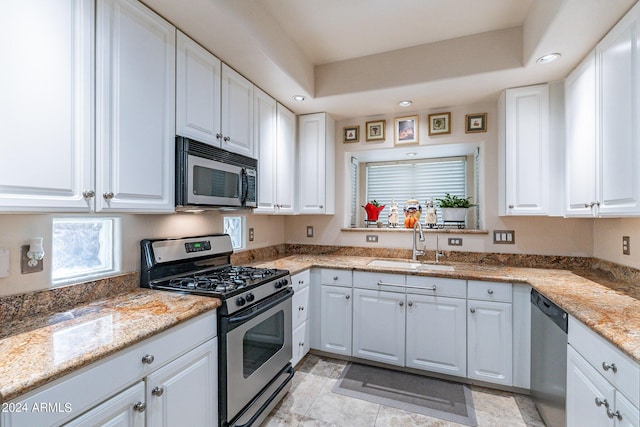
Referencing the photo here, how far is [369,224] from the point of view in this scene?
3.35 metres

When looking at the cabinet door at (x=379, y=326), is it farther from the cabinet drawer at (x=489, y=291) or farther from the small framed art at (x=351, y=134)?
the small framed art at (x=351, y=134)

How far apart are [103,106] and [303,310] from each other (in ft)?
6.39

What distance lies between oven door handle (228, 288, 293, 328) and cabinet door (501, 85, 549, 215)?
183cm

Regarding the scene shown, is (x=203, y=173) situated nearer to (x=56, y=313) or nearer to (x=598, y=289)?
(x=56, y=313)

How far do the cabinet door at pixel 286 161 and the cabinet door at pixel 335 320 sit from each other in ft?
2.76

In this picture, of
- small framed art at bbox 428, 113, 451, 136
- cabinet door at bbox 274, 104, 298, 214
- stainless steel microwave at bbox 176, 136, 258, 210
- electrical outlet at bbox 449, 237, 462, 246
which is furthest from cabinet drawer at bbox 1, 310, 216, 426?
small framed art at bbox 428, 113, 451, 136

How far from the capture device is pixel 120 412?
107cm

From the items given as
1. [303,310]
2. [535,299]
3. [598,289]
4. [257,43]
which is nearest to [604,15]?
[598,289]

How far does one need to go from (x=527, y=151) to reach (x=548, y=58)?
2.18ft

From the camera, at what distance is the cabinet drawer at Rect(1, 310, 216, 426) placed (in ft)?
2.74

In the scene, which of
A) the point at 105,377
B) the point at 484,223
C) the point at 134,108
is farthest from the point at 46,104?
the point at 484,223

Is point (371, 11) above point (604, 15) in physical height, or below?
above

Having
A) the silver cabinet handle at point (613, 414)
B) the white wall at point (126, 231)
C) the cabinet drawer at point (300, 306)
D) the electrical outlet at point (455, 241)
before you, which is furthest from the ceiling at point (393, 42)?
the silver cabinet handle at point (613, 414)

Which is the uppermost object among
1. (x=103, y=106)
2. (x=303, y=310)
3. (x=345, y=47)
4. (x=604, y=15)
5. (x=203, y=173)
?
(x=345, y=47)
